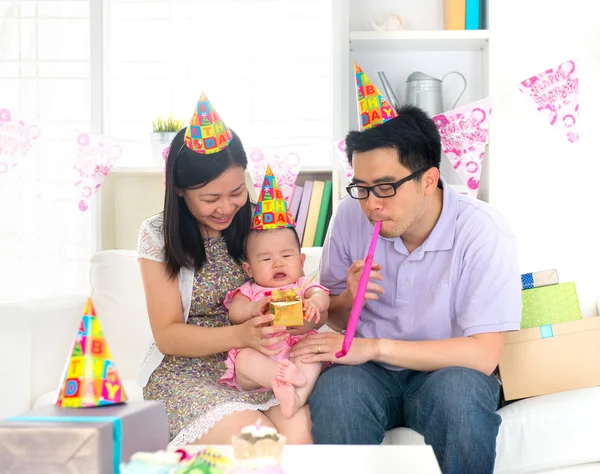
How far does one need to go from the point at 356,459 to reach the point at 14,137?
2.01m

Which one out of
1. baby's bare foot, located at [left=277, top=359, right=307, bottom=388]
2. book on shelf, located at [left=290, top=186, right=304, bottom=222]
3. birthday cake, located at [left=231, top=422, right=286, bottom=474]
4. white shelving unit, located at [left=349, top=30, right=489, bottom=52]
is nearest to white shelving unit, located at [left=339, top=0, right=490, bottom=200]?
white shelving unit, located at [left=349, top=30, right=489, bottom=52]

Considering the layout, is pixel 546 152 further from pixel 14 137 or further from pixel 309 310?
pixel 14 137

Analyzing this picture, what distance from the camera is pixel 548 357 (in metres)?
1.84

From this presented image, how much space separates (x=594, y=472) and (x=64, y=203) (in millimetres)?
2239

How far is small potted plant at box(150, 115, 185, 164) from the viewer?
111 inches

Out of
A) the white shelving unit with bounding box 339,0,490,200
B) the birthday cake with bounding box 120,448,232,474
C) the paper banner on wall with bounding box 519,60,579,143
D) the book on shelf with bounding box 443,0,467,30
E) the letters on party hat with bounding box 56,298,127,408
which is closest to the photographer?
the birthday cake with bounding box 120,448,232,474

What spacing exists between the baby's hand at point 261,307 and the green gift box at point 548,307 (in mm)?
661

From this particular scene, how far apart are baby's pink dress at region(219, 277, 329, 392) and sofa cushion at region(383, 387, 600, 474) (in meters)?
0.32

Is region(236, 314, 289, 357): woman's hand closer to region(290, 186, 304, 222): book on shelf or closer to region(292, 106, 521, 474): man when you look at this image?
region(292, 106, 521, 474): man

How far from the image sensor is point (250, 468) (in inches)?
39.9

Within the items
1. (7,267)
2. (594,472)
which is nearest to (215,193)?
(594,472)

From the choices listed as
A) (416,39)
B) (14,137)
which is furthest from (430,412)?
(14,137)

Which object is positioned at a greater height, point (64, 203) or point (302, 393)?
point (64, 203)

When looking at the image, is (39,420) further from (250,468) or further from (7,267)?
(7,267)
